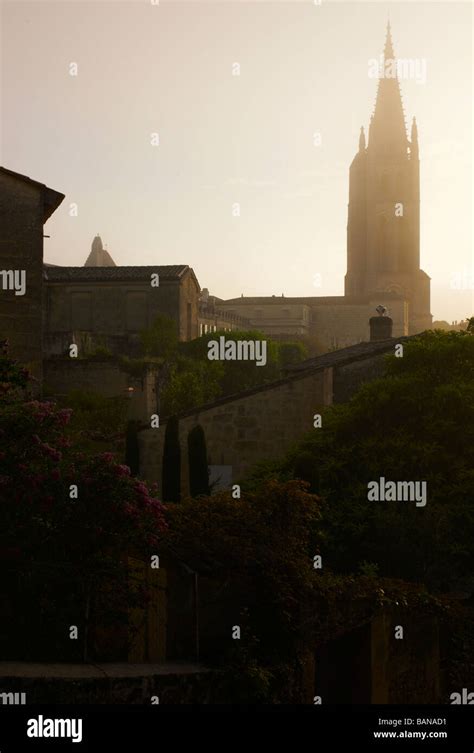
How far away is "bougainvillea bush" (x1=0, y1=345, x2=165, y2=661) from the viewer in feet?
42.2

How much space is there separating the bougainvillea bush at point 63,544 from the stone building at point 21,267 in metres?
10.5

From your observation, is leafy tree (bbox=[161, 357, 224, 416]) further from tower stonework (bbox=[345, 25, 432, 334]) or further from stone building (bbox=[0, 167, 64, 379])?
tower stonework (bbox=[345, 25, 432, 334])

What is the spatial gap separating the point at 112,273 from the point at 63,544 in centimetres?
6711

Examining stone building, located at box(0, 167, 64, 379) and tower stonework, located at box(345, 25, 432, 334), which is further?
tower stonework, located at box(345, 25, 432, 334)

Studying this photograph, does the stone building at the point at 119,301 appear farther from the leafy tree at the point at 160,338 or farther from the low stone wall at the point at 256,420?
the low stone wall at the point at 256,420

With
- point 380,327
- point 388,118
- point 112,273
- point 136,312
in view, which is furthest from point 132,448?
point 388,118

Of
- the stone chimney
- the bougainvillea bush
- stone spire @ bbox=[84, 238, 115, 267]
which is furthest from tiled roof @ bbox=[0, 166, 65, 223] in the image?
stone spire @ bbox=[84, 238, 115, 267]

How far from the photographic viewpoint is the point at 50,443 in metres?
14.4

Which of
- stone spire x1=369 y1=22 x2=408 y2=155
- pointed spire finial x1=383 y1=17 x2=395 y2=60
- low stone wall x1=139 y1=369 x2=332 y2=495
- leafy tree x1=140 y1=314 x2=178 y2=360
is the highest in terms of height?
pointed spire finial x1=383 y1=17 x2=395 y2=60

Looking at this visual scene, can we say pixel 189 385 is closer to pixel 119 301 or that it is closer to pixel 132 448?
pixel 119 301

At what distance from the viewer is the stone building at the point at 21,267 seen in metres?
24.0

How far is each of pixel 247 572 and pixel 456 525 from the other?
8.96 m

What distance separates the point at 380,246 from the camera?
142m

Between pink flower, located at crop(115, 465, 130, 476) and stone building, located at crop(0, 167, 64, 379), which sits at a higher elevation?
stone building, located at crop(0, 167, 64, 379)
